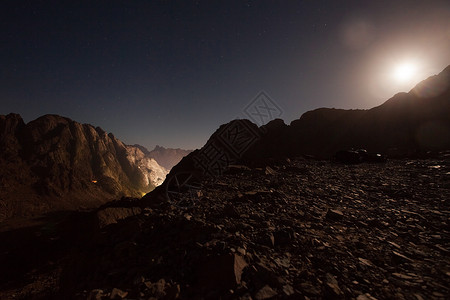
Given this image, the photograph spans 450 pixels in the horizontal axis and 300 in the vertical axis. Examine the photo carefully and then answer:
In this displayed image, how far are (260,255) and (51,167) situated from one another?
117 metres

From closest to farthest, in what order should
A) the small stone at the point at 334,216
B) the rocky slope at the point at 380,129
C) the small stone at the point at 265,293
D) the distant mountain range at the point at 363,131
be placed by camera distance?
the small stone at the point at 265,293, the small stone at the point at 334,216, the distant mountain range at the point at 363,131, the rocky slope at the point at 380,129

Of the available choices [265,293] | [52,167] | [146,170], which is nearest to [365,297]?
[265,293]

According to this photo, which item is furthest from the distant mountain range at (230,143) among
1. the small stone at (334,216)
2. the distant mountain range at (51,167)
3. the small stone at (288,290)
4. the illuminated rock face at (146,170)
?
the illuminated rock face at (146,170)

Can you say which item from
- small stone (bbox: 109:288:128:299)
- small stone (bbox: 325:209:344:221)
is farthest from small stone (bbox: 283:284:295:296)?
small stone (bbox: 325:209:344:221)

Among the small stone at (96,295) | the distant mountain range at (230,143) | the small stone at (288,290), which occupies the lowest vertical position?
the small stone at (288,290)

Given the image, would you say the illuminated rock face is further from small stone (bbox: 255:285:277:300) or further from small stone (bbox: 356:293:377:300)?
small stone (bbox: 356:293:377:300)

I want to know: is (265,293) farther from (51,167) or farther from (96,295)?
(51,167)

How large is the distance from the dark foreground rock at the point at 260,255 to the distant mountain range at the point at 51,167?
81.8m

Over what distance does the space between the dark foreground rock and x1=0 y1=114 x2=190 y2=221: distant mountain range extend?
81.8 m

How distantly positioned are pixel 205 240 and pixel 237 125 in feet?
120

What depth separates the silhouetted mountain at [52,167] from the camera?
64.9m

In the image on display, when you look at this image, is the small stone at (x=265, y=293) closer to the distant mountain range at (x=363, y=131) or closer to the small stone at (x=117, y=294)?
the small stone at (x=117, y=294)

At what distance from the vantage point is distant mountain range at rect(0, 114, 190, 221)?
6456 centimetres

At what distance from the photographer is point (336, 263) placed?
328cm
